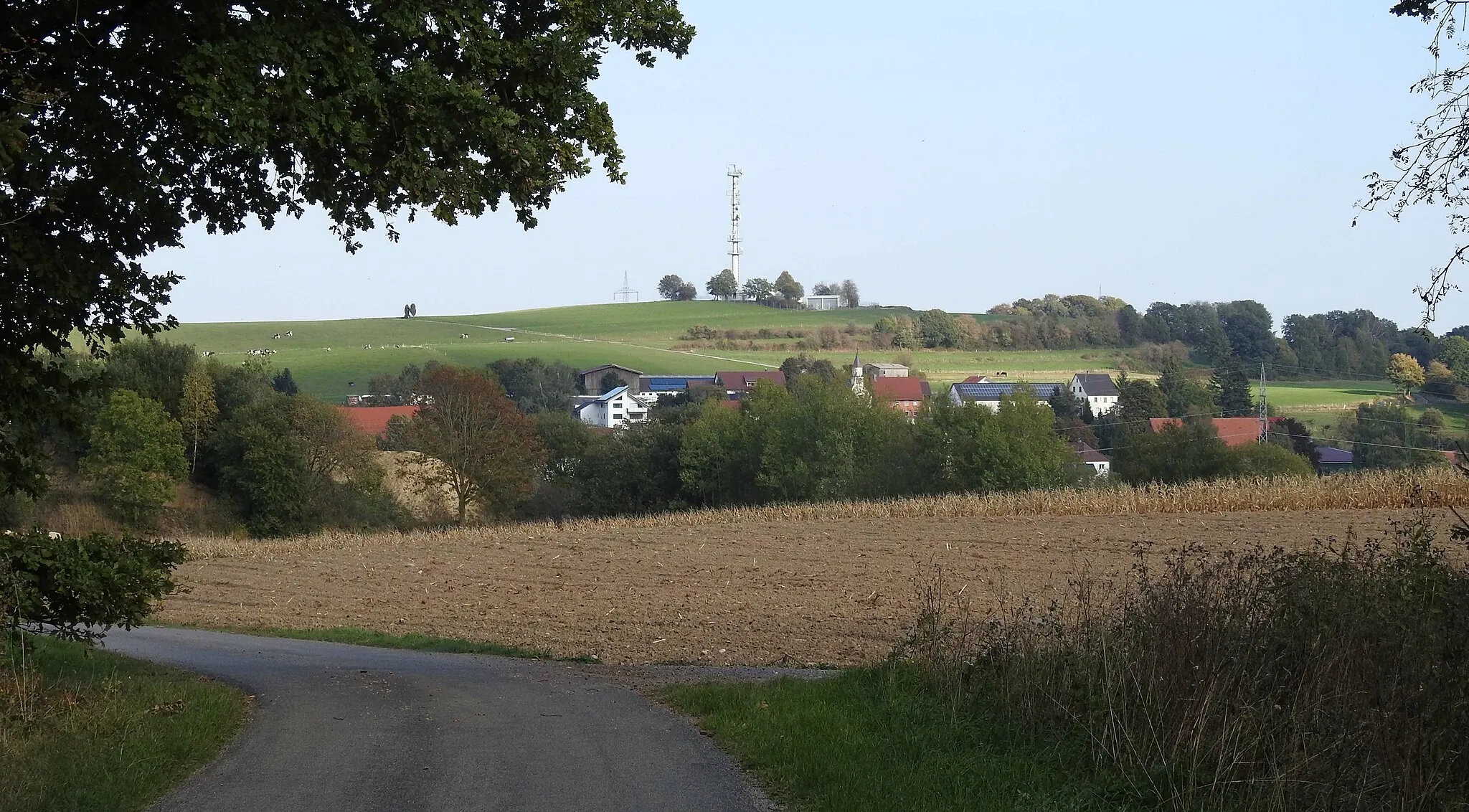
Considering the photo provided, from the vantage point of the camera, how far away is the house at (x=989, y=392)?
239 ft

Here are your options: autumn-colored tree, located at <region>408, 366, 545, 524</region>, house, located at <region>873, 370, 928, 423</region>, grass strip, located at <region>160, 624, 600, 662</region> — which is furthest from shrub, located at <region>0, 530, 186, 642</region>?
house, located at <region>873, 370, 928, 423</region>

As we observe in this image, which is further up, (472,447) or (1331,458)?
(472,447)

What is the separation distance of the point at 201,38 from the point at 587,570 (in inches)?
915

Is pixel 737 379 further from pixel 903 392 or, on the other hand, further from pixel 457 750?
pixel 457 750

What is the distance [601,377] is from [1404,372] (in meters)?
70.5

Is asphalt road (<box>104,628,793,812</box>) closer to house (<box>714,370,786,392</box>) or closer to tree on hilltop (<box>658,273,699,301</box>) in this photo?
house (<box>714,370,786,392</box>)

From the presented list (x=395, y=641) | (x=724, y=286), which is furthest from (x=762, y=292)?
(x=395, y=641)

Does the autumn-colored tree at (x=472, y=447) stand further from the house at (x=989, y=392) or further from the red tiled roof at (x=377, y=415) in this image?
the house at (x=989, y=392)

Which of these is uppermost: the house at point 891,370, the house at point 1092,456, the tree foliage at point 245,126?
the tree foliage at point 245,126

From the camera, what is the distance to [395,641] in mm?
19984

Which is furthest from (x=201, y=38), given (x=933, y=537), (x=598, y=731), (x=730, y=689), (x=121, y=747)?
(x=933, y=537)

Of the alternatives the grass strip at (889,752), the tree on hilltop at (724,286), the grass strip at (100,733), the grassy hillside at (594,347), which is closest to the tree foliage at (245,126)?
the grass strip at (100,733)

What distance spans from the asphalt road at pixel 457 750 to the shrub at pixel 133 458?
51557 mm

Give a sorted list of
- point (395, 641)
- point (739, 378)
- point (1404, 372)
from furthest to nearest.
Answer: point (739, 378), point (1404, 372), point (395, 641)
